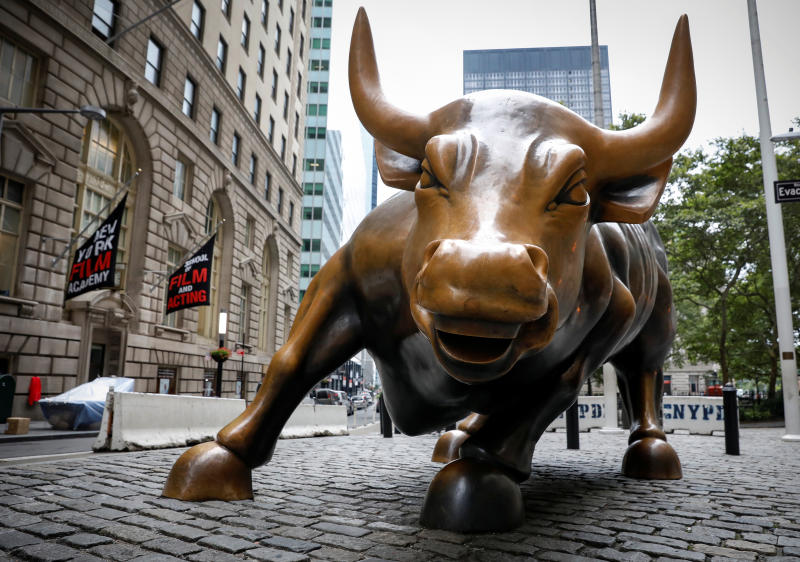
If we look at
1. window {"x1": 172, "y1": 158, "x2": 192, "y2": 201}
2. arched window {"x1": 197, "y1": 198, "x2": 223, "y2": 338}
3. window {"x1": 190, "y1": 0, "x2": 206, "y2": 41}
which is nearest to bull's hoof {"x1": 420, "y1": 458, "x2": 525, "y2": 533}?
window {"x1": 172, "y1": 158, "x2": 192, "y2": 201}

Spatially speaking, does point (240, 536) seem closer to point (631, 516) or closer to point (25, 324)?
point (631, 516)

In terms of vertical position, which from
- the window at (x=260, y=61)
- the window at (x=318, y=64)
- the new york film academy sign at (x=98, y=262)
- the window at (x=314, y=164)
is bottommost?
the new york film academy sign at (x=98, y=262)

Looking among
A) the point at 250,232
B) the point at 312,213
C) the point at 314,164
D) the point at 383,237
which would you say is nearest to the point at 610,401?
the point at 383,237

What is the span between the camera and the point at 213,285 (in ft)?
82.8

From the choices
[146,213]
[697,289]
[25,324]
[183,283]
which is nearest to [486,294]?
[25,324]

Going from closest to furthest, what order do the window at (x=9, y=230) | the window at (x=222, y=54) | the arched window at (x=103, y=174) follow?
the window at (x=9, y=230), the arched window at (x=103, y=174), the window at (x=222, y=54)

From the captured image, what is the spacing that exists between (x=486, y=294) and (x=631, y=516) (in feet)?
6.86

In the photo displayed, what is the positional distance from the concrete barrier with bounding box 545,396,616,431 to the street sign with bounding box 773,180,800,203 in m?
5.35

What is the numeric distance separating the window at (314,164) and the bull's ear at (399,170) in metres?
58.1

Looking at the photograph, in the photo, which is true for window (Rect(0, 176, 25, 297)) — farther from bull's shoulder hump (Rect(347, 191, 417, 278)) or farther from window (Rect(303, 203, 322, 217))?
window (Rect(303, 203, 322, 217))

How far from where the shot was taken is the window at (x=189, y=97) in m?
22.2

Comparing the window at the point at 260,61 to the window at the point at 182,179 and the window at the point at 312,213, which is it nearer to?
the window at the point at 182,179

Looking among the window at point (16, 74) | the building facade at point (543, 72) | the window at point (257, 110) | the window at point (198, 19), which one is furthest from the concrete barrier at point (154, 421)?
the building facade at point (543, 72)

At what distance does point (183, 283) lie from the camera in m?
16.9
